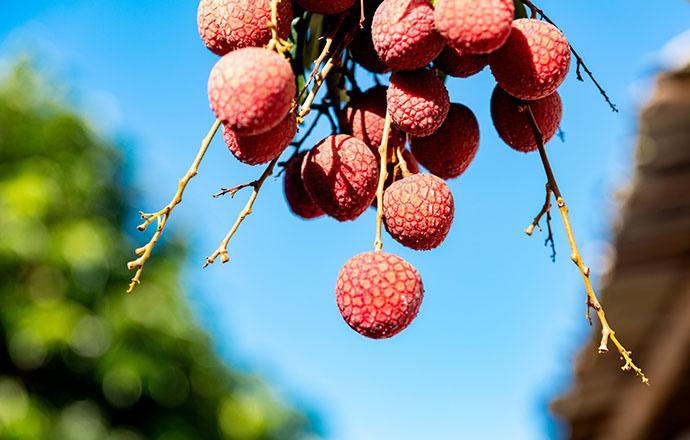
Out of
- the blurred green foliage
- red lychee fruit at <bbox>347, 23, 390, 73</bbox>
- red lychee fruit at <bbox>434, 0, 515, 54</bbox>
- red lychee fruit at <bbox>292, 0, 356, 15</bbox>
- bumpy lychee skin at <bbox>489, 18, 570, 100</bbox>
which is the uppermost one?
red lychee fruit at <bbox>434, 0, 515, 54</bbox>

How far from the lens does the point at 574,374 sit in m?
2.96

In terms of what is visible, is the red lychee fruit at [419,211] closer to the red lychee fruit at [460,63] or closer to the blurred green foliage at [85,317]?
the red lychee fruit at [460,63]

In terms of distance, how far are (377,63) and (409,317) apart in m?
0.25

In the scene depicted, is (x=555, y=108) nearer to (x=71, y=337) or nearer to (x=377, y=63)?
(x=377, y=63)

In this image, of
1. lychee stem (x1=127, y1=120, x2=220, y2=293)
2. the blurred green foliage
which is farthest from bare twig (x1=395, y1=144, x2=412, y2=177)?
the blurred green foliage

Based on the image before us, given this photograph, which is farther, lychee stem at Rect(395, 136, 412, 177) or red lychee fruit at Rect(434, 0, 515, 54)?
lychee stem at Rect(395, 136, 412, 177)

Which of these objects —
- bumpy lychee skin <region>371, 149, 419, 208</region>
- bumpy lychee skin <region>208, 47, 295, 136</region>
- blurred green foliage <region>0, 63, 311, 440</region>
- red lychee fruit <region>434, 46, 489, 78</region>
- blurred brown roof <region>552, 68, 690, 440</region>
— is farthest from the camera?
blurred green foliage <region>0, 63, 311, 440</region>

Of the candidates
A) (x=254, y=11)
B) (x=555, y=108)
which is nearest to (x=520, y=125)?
(x=555, y=108)

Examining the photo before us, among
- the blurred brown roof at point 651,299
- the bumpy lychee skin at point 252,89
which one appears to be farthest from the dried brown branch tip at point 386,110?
the blurred brown roof at point 651,299

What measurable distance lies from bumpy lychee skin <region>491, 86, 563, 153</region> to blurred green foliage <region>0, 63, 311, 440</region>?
5237 millimetres

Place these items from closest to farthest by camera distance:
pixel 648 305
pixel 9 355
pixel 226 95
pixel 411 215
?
1. pixel 226 95
2. pixel 411 215
3. pixel 648 305
4. pixel 9 355

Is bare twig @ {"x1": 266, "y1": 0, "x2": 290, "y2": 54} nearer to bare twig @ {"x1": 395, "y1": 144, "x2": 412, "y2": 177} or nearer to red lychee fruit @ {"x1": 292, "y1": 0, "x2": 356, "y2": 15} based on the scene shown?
red lychee fruit @ {"x1": 292, "y1": 0, "x2": 356, "y2": 15}

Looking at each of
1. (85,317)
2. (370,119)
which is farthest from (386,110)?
(85,317)

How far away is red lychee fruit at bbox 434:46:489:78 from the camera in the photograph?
755 millimetres
